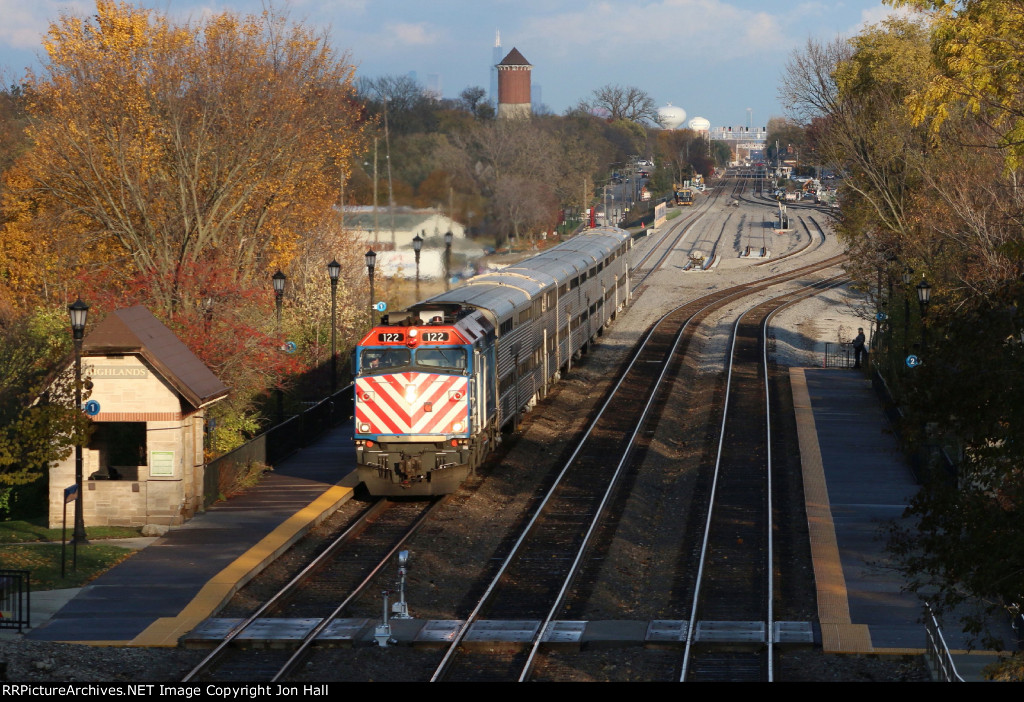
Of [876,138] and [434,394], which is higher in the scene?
[876,138]

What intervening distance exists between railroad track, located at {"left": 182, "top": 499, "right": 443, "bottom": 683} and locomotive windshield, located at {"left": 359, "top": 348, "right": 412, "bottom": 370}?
3060mm

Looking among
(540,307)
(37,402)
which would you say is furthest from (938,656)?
(540,307)

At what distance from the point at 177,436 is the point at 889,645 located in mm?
13510

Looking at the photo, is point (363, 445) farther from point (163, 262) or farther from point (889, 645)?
point (163, 262)

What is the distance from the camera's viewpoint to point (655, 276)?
77.9 metres

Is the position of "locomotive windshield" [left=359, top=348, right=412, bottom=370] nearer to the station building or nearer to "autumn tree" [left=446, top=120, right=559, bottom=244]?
the station building

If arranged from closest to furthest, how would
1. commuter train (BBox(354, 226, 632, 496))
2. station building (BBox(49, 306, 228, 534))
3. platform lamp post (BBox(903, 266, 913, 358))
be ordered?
station building (BBox(49, 306, 228, 534)) → commuter train (BBox(354, 226, 632, 496)) → platform lamp post (BBox(903, 266, 913, 358))

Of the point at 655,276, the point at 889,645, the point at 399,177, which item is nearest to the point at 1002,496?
the point at 889,645

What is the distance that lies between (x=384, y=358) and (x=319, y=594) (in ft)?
21.4

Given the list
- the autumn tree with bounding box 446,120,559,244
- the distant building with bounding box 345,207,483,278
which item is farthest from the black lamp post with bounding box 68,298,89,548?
the autumn tree with bounding box 446,120,559,244

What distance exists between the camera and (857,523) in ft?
74.5

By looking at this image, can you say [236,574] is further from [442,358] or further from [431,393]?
[442,358]

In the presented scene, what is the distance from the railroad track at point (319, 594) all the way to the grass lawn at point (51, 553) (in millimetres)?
3482

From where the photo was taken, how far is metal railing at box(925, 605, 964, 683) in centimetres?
1279
